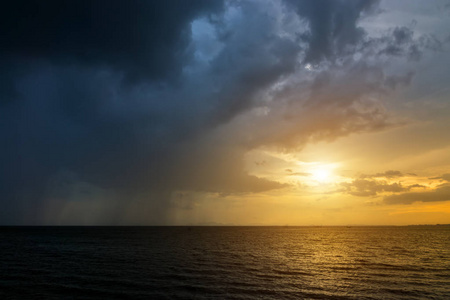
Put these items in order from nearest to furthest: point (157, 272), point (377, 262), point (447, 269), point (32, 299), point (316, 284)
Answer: point (32, 299)
point (316, 284)
point (157, 272)
point (447, 269)
point (377, 262)

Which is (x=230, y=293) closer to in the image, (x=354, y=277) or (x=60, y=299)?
(x=60, y=299)

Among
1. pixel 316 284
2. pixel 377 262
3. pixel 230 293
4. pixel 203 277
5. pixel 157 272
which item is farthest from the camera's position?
pixel 377 262

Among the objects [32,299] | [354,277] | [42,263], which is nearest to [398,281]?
[354,277]

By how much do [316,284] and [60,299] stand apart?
32.0 metres

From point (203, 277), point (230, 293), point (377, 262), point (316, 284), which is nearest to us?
point (230, 293)

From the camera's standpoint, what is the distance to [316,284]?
39.2m

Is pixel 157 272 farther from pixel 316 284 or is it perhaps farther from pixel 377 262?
pixel 377 262

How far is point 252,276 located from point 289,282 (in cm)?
602

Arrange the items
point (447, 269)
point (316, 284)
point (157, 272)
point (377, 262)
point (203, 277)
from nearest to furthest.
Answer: point (316, 284) → point (203, 277) → point (157, 272) → point (447, 269) → point (377, 262)

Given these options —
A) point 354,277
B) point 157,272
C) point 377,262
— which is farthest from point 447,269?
point 157,272

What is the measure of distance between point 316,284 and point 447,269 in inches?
1183

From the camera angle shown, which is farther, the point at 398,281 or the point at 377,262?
the point at 377,262

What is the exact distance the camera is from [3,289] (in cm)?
3391

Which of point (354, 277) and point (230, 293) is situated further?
point (354, 277)
